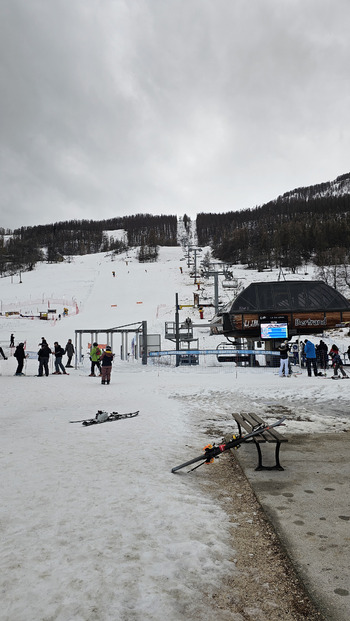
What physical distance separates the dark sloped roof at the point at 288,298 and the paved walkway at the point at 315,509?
15739 mm

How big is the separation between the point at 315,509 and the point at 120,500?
6.24ft

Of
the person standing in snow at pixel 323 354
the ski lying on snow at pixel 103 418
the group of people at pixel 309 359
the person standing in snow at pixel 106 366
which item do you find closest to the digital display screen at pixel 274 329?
the person standing in snow at pixel 323 354

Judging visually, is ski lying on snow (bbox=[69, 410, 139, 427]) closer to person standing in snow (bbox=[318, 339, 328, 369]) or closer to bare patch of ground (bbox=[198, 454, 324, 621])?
bare patch of ground (bbox=[198, 454, 324, 621])

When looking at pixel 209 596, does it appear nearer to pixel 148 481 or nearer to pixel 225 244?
pixel 148 481

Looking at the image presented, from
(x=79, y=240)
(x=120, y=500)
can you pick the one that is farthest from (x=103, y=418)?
(x=79, y=240)

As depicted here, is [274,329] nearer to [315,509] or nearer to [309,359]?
[309,359]

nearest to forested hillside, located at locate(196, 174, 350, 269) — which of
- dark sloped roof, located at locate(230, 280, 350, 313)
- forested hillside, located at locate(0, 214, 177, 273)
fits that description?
forested hillside, located at locate(0, 214, 177, 273)

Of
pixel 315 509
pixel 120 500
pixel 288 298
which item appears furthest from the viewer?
pixel 288 298

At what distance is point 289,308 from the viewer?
21.4 metres

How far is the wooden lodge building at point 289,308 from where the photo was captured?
21.4 meters

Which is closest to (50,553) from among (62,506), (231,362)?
(62,506)

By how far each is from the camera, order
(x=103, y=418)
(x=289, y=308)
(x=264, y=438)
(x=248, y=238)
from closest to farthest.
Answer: (x=264, y=438) → (x=103, y=418) → (x=289, y=308) → (x=248, y=238)

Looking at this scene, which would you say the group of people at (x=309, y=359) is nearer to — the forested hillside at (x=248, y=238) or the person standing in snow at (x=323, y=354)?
the person standing in snow at (x=323, y=354)

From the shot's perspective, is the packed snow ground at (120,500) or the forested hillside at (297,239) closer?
the packed snow ground at (120,500)
